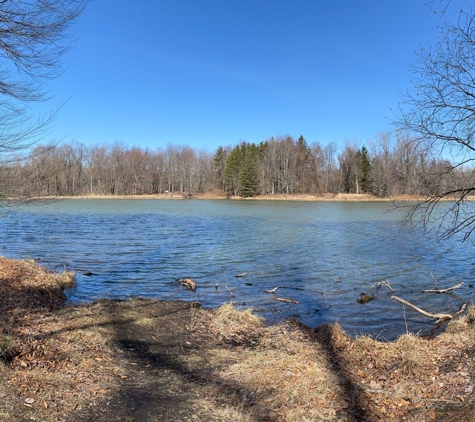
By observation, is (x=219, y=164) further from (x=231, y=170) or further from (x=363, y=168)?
(x=363, y=168)

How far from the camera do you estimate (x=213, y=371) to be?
5.57 metres

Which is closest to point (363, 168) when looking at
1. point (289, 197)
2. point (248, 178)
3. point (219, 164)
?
point (289, 197)

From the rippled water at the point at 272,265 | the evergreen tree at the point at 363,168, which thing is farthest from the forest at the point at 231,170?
the rippled water at the point at 272,265

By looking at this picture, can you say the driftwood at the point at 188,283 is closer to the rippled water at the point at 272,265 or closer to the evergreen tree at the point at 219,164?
the rippled water at the point at 272,265

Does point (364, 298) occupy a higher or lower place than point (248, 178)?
lower

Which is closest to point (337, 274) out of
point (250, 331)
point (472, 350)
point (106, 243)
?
point (250, 331)

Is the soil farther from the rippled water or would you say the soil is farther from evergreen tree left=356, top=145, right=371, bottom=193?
evergreen tree left=356, top=145, right=371, bottom=193

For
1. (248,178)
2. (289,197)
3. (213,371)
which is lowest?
(213,371)

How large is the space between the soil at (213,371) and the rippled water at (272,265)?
2.56m

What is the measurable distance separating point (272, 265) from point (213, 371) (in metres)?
10.9

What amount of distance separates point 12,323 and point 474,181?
8581 mm

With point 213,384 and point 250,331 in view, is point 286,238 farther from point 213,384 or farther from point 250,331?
point 213,384

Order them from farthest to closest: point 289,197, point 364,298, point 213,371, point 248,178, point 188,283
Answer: point 248,178 < point 289,197 < point 188,283 < point 364,298 < point 213,371

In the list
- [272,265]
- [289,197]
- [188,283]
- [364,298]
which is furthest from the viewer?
[289,197]
